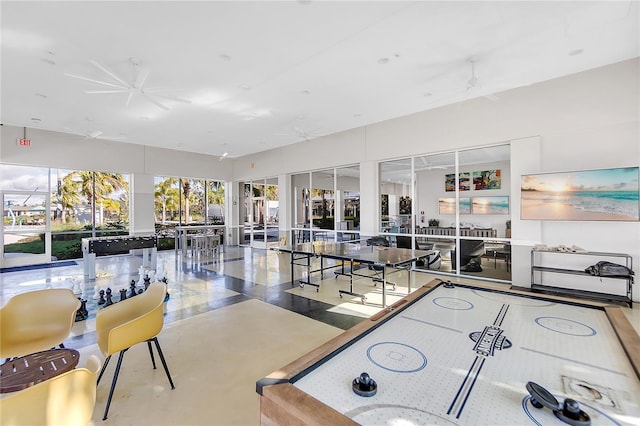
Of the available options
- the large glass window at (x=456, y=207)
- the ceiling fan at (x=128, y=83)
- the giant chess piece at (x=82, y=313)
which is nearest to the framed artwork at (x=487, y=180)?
the large glass window at (x=456, y=207)

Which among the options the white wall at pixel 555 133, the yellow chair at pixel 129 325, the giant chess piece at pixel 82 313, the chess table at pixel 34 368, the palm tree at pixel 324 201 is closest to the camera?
the chess table at pixel 34 368

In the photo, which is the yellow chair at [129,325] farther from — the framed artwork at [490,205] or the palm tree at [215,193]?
the palm tree at [215,193]

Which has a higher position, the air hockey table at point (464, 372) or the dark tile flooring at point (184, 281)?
the air hockey table at point (464, 372)

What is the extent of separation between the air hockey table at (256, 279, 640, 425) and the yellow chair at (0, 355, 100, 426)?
88cm

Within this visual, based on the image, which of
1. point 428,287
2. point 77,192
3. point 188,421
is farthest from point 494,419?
point 77,192

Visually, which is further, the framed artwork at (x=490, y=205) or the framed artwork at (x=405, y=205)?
the framed artwork at (x=490, y=205)

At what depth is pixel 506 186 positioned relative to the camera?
7797mm

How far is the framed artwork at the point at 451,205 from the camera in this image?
873cm

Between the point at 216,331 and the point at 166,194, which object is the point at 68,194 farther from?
the point at 216,331

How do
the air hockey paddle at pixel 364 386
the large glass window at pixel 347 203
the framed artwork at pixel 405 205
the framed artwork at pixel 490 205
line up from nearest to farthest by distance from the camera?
the air hockey paddle at pixel 364 386 → the framed artwork at pixel 405 205 → the framed artwork at pixel 490 205 → the large glass window at pixel 347 203

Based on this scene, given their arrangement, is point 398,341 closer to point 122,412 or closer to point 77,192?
point 122,412

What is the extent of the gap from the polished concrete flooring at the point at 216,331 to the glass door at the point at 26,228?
1036 millimetres

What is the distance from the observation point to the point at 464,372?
1319 mm

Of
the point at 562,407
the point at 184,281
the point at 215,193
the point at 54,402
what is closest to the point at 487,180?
the point at 184,281
